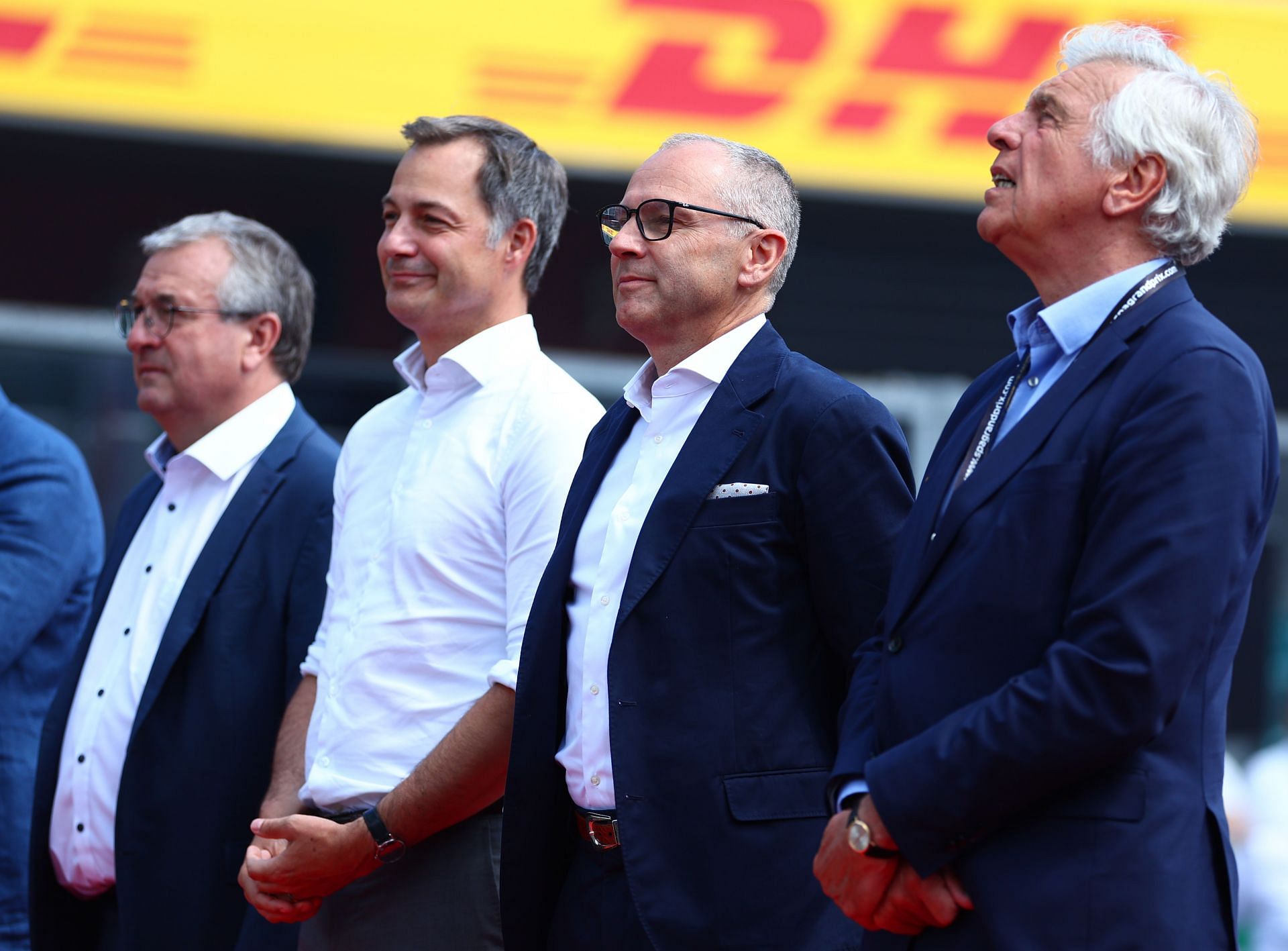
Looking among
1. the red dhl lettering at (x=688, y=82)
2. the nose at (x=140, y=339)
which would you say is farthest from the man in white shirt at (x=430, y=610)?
the red dhl lettering at (x=688, y=82)

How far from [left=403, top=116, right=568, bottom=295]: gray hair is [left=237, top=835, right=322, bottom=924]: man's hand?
1258 mm

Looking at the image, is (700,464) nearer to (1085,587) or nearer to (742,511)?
(742,511)

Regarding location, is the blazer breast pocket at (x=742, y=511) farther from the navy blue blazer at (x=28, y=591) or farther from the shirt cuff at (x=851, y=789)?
the navy blue blazer at (x=28, y=591)

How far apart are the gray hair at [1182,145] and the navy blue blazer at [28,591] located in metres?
2.76

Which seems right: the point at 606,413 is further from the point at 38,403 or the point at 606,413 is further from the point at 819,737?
the point at 38,403

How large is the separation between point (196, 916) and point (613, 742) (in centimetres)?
131

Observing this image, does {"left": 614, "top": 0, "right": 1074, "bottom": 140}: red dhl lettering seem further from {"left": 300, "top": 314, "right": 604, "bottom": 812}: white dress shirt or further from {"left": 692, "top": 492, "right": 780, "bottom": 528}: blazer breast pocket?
{"left": 692, "top": 492, "right": 780, "bottom": 528}: blazer breast pocket

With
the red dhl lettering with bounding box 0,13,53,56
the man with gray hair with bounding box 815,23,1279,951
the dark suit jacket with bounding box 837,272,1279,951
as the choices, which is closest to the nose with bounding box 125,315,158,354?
the man with gray hair with bounding box 815,23,1279,951

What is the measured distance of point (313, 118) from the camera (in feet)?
22.9

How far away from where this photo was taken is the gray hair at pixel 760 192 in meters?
2.70

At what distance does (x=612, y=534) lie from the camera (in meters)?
2.58

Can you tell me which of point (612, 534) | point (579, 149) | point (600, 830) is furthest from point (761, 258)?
point (579, 149)

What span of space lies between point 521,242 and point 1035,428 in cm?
154

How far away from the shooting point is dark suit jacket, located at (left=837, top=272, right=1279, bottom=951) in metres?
1.84
